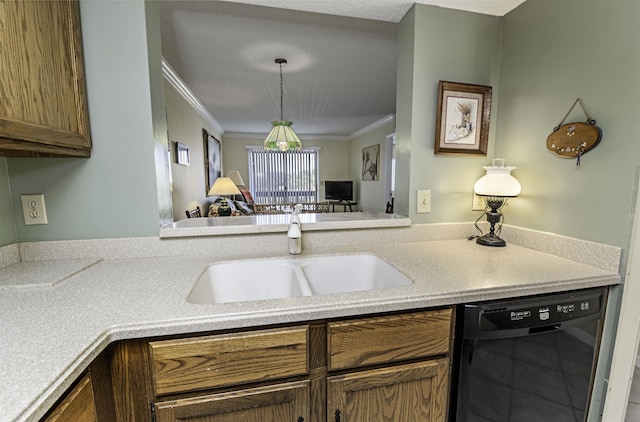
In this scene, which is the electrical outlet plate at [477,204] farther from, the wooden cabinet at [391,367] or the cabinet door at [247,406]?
the cabinet door at [247,406]

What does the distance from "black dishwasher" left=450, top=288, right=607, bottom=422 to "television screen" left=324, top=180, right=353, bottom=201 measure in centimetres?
626

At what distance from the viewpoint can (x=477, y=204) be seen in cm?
152

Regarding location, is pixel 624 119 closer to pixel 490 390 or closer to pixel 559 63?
pixel 559 63

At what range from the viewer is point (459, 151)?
1.44 m

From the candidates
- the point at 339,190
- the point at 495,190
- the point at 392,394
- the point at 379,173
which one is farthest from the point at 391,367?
the point at 339,190

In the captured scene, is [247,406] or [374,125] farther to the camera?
[374,125]

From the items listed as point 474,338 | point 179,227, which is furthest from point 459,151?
point 179,227

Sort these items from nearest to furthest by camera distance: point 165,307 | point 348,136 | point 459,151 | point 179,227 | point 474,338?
point 165,307 < point 474,338 < point 179,227 < point 459,151 < point 348,136

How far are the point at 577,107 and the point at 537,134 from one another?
0.61ft

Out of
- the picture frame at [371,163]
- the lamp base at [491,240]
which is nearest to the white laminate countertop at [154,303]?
the lamp base at [491,240]

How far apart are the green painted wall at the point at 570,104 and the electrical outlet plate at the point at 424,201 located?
1.40 feet

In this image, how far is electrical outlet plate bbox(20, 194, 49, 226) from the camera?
1093mm

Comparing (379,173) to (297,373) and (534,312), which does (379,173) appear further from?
(297,373)

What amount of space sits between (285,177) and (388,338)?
7.01 metres
